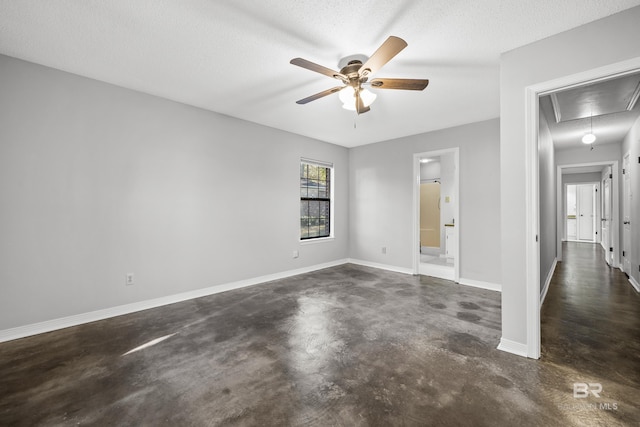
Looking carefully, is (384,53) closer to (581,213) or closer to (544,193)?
(544,193)

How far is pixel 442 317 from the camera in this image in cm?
298

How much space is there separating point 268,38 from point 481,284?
439cm

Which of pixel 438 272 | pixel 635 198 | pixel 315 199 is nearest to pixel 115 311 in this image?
pixel 315 199

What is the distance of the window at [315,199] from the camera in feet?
17.3

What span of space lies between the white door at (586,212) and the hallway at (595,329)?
6.39 meters

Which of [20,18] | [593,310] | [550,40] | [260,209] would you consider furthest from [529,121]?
[20,18]

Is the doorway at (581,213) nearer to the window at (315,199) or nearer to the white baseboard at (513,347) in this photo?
the window at (315,199)

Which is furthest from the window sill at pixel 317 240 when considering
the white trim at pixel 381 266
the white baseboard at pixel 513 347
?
the white baseboard at pixel 513 347

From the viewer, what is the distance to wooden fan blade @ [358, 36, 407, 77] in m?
1.75

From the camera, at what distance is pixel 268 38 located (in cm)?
218

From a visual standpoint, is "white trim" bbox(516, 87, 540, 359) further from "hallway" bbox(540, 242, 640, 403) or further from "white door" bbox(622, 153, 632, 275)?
"white door" bbox(622, 153, 632, 275)

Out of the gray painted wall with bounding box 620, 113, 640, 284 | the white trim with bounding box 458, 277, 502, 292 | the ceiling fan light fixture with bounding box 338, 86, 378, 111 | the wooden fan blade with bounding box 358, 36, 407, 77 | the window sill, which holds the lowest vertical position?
the white trim with bounding box 458, 277, 502, 292

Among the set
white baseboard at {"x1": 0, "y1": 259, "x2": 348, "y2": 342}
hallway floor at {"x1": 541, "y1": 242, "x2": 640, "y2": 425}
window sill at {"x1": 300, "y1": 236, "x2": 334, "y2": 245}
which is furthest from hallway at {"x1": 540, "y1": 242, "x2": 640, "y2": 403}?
white baseboard at {"x1": 0, "y1": 259, "x2": 348, "y2": 342}

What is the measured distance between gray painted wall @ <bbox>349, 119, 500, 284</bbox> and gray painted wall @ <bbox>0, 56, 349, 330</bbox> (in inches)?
84.6
